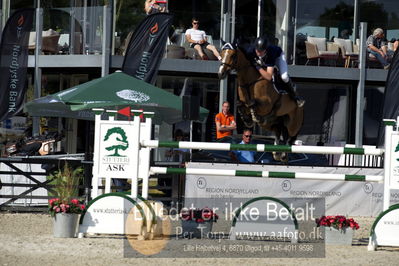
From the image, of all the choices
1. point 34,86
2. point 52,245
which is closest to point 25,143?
point 34,86

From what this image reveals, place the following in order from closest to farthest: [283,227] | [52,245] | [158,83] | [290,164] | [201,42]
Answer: [52,245], [283,227], [290,164], [201,42], [158,83]

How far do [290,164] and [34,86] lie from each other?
886cm

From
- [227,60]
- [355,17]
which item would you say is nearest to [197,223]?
[227,60]

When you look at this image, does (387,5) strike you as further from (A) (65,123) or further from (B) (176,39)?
(A) (65,123)

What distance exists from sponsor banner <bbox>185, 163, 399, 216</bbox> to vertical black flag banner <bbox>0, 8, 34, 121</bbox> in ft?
23.3

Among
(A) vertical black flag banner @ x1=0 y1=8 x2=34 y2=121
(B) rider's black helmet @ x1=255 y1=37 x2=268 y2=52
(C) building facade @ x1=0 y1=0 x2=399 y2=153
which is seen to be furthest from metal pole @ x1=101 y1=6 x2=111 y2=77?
(B) rider's black helmet @ x1=255 y1=37 x2=268 y2=52

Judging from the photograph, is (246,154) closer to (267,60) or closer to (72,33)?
(267,60)

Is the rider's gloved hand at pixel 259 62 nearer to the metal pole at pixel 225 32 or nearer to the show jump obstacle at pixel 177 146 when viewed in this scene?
the show jump obstacle at pixel 177 146

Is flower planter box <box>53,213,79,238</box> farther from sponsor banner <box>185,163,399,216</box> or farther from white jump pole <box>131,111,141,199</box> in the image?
sponsor banner <box>185,163,399,216</box>

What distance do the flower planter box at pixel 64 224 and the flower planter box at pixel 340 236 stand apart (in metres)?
3.24

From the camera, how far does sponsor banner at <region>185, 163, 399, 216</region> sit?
14849mm

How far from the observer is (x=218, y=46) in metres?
22.1

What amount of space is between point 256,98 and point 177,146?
120 inches

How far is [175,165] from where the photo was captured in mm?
15062
